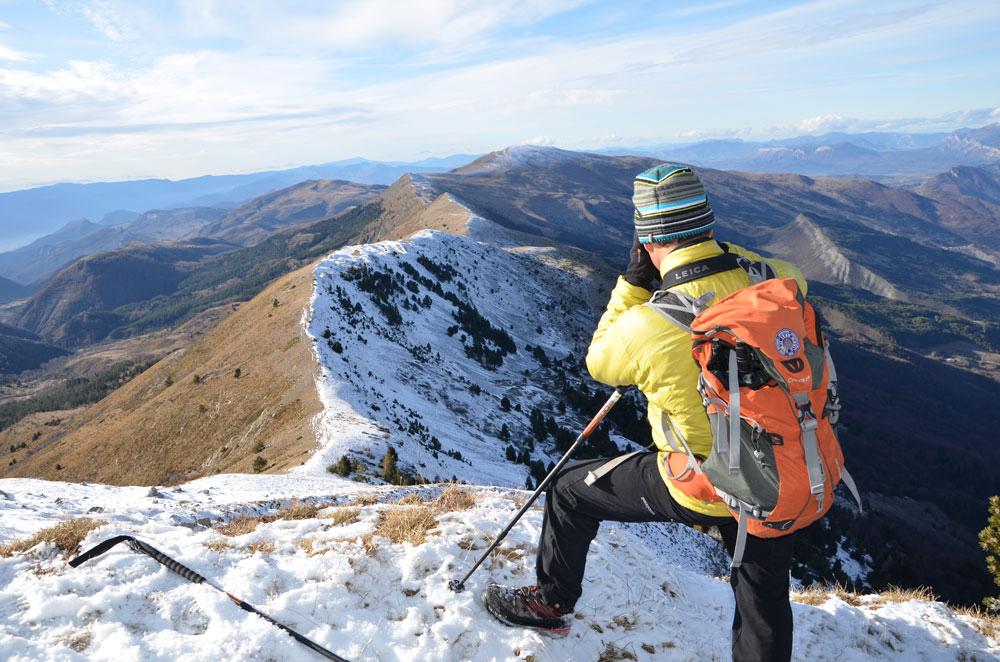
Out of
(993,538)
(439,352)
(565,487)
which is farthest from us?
(439,352)

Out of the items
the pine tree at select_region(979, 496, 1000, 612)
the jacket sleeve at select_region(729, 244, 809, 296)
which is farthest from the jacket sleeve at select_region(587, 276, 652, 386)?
the pine tree at select_region(979, 496, 1000, 612)

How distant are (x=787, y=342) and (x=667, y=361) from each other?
871 mm

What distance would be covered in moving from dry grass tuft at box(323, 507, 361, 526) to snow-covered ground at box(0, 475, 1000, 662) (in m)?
0.11

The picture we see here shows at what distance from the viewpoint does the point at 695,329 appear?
376cm

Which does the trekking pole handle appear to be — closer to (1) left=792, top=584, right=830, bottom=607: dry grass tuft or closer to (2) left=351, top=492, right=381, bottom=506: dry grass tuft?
(1) left=792, top=584, right=830, bottom=607: dry grass tuft

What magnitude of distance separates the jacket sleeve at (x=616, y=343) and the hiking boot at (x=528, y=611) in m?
2.88

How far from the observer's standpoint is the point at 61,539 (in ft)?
21.4

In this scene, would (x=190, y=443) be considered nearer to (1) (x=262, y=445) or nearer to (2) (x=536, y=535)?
(1) (x=262, y=445)

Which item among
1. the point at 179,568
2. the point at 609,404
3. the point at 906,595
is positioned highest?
the point at 609,404

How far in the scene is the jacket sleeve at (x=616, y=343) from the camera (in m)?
4.35

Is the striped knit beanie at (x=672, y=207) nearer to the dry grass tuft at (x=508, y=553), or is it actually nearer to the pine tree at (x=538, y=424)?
the dry grass tuft at (x=508, y=553)

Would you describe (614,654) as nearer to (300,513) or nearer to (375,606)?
(375,606)

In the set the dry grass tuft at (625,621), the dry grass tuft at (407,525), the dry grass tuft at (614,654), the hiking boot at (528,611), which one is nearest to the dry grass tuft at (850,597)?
the dry grass tuft at (625,621)

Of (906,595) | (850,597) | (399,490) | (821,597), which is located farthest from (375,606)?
(399,490)
